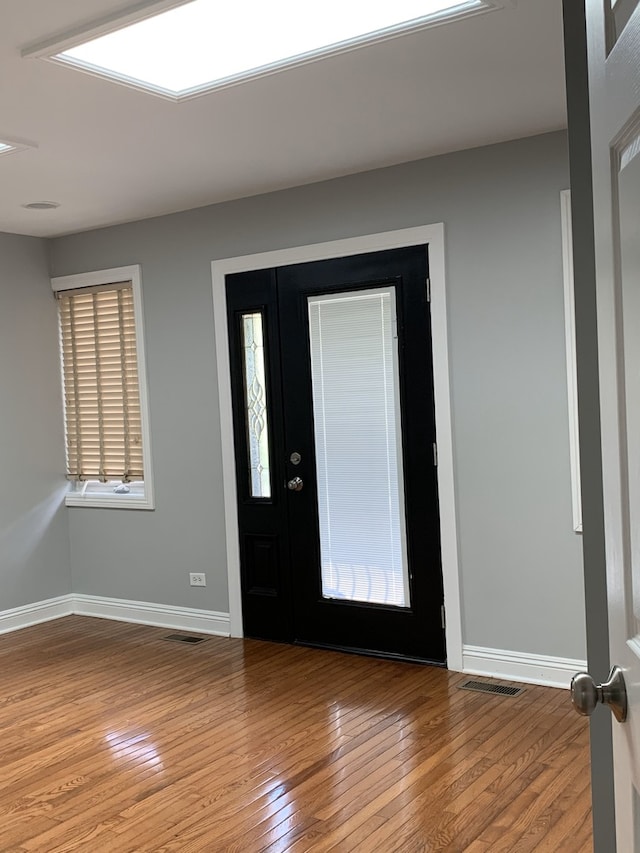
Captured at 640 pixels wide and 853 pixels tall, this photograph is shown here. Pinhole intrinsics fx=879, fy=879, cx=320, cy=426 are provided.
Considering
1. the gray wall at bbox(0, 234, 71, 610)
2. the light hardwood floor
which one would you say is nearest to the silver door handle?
the light hardwood floor

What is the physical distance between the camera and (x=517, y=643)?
418 cm

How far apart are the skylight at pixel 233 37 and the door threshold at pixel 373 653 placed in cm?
288

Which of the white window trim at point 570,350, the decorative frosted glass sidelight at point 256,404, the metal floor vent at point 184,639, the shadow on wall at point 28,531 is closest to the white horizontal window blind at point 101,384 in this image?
the shadow on wall at point 28,531

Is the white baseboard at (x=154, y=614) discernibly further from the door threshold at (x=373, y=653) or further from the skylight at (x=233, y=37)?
the skylight at (x=233, y=37)

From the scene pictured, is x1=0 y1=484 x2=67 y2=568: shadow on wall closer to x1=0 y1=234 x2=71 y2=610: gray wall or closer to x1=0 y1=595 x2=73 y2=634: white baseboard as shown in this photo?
x1=0 y1=234 x2=71 y2=610: gray wall

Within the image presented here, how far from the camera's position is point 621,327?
1039mm

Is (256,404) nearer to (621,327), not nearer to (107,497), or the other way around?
(107,497)

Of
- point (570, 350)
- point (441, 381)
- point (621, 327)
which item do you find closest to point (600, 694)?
point (621, 327)

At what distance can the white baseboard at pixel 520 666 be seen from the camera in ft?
13.3

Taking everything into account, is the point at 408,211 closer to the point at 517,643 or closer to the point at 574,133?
the point at 517,643

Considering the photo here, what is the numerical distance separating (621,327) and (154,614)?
491 cm

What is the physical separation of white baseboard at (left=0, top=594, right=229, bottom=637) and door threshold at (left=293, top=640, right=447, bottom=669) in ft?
2.04

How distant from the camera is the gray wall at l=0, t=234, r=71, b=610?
563 centimetres

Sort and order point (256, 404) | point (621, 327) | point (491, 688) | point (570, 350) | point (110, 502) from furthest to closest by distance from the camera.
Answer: point (110, 502), point (256, 404), point (491, 688), point (570, 350), point (621, 327)
